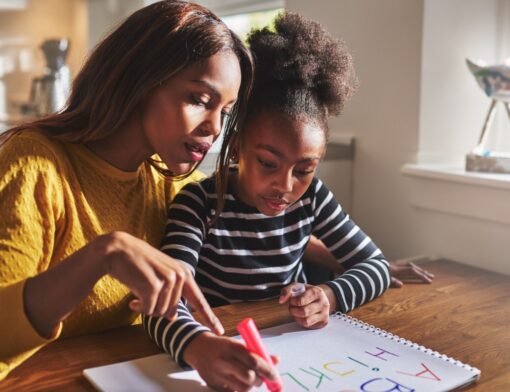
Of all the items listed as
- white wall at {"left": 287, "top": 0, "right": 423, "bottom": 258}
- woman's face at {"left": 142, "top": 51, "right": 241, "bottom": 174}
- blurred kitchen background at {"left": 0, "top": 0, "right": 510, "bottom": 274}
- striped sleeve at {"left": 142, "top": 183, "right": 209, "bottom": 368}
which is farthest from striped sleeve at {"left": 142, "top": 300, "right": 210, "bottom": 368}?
white wall at {"left": 287, "top": 0, "right": 423, "bottom": 258}

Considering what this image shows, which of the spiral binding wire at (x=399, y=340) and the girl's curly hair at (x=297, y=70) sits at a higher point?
the girl's curly hair at (x=297, y=70)

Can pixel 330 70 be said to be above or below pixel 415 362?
above

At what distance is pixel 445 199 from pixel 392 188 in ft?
0.54

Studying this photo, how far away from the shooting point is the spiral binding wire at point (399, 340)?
2.54 feet

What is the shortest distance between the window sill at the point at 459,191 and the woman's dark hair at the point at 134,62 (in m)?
0.65

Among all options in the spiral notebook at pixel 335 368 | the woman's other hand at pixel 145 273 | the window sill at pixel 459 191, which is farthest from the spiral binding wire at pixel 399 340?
the window sill at pixel 459 191

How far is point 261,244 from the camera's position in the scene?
104 cm

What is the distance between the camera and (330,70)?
0.97 metres

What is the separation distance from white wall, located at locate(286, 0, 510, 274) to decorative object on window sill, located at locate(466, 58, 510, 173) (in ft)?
0.24

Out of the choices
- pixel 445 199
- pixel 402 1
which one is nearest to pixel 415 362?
pixel 445 199

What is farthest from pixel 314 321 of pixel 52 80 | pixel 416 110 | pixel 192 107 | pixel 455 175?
pixel 52 80

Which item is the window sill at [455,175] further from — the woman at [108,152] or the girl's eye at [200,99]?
the girl's eye at [200,99]

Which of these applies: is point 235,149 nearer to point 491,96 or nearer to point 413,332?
point 413,332

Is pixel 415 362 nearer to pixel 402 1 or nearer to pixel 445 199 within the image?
pixel 445 199
